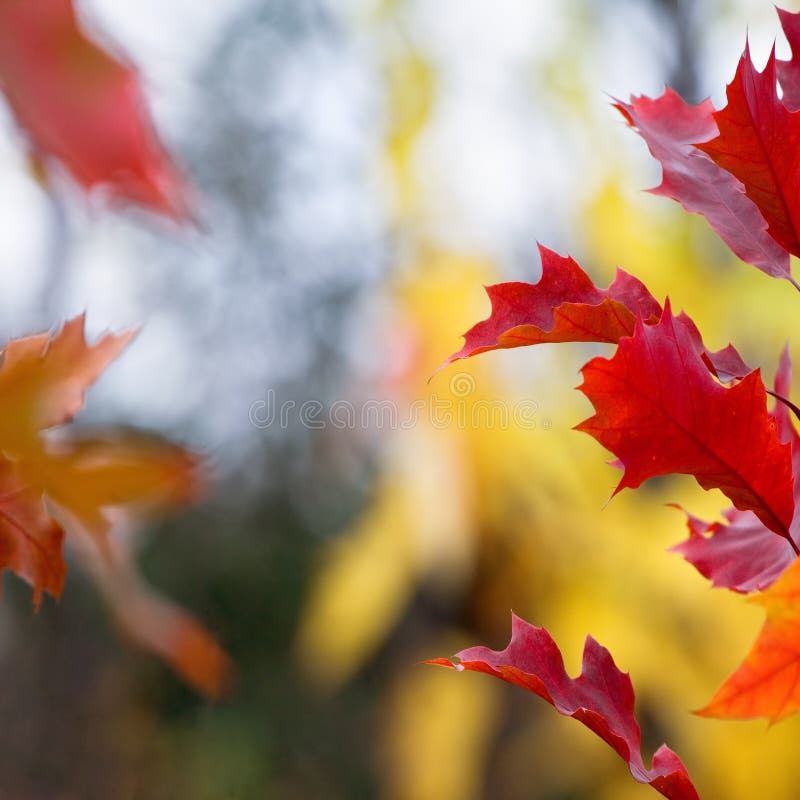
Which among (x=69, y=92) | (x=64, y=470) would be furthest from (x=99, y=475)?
(x=69, y=92)

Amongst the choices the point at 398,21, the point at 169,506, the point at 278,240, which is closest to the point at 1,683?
the point at 278,240

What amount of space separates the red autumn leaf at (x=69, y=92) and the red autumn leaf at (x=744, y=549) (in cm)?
30

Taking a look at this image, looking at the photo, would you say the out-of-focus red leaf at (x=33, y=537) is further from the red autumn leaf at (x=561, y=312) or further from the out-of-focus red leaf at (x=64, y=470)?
the red autumn leaf at (x=561, y=312)

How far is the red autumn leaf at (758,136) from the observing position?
0.32 metres

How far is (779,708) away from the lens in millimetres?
250

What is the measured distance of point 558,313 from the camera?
0.32 metres

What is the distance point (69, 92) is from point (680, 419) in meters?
0.21

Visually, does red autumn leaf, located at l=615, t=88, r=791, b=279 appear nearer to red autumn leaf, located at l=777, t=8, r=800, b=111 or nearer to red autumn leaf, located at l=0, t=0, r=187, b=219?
red autumn leaf, located at l=777, t=8, r=800, b=111

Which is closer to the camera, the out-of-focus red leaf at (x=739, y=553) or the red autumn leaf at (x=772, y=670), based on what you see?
the red autumn leaf at (x=772, y=670)

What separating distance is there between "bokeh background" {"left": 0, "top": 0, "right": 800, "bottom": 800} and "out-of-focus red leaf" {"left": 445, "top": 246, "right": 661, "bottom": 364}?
0.12 metres

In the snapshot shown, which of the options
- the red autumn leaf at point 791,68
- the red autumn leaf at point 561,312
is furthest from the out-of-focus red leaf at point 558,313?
the red autumn leaf at point 791,68

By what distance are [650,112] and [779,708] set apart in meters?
0.26

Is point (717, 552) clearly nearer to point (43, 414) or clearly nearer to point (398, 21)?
point (43, 414)

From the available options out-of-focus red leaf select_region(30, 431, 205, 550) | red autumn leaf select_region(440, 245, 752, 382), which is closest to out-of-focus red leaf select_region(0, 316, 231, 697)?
out-of-focus red leaf select_region(30, 431, 205, 550)
